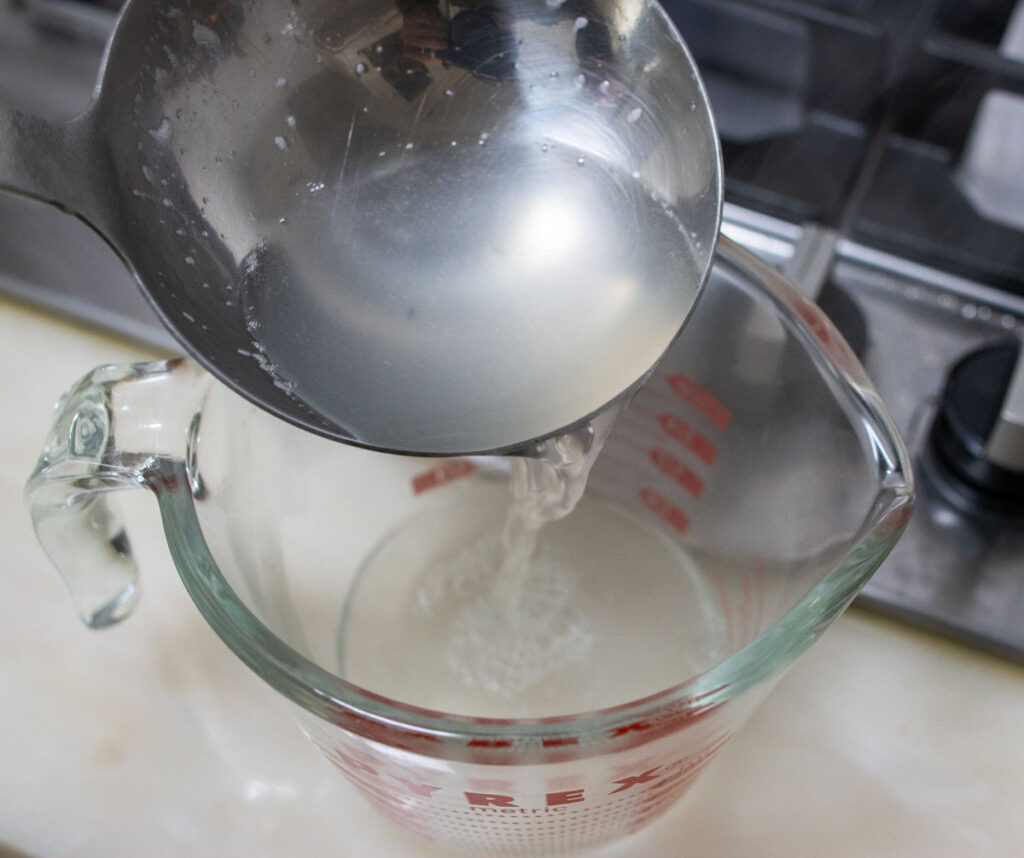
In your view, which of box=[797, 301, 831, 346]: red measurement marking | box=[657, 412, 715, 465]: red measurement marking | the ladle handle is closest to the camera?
the ladle handle

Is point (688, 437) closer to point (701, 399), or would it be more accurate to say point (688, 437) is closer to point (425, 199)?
point (701, 399)

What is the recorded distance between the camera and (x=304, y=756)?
1.68 ft

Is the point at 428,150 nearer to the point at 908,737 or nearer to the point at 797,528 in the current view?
the point at 797,528

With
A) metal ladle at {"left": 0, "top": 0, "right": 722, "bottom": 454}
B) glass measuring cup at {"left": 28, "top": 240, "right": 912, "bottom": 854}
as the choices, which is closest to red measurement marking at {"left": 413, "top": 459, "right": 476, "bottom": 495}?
glass measuring cup at {"left": 28, "top": 240, "right": 912, "bottom": 854}

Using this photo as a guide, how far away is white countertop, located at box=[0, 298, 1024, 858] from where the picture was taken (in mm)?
487

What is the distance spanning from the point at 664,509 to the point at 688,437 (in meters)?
0.05

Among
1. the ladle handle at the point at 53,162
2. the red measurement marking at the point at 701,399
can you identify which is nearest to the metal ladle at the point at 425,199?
the ladle handle at the point at 53,162

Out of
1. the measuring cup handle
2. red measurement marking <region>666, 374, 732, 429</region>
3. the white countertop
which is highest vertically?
the measuring cup handle

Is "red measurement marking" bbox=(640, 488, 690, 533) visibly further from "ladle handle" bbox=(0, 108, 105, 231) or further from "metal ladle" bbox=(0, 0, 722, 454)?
"ladle handle" bbox=(0, 108, 105, 231)

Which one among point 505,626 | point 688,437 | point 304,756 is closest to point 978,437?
point 688,437

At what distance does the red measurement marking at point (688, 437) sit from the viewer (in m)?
0.56

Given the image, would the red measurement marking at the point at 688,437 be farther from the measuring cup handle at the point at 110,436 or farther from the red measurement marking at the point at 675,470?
the measuring cup handle at the point at 110,436

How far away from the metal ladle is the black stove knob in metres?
0.27

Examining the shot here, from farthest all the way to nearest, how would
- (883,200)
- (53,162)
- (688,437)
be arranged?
(883,200) → (688,437) → (53,162)
